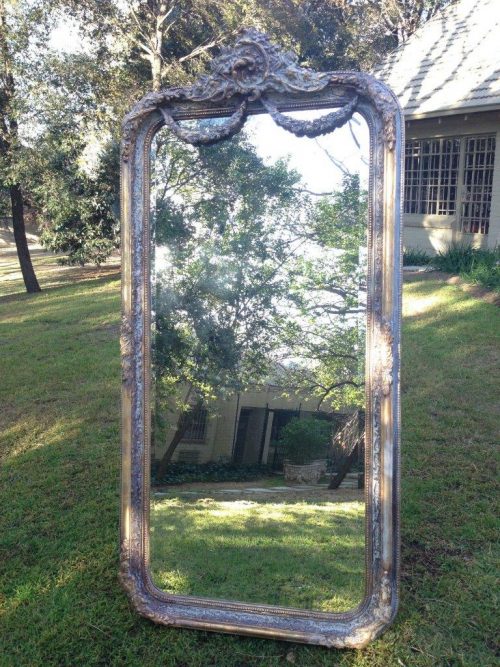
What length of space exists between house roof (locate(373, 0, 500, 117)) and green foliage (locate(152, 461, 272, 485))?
8.92 metres

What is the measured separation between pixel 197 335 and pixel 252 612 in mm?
1193

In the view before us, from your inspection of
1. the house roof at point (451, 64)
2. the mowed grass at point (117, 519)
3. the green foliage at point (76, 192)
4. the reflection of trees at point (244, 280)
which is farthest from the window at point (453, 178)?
the reflection of trees at point (244, 280)

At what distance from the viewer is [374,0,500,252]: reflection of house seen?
35.3ft

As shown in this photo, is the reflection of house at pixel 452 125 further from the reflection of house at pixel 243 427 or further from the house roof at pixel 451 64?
the reflection of house at pixel 243 427

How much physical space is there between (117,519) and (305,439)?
1.63m

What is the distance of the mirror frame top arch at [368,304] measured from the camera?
8.25ft

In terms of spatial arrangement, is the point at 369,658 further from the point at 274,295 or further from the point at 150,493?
the point at 274,295

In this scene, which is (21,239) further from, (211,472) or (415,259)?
(211,472)

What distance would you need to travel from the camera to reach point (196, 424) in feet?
9.63

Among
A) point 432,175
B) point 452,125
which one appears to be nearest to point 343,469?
point 452,125

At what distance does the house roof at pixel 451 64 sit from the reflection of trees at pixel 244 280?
8.51m

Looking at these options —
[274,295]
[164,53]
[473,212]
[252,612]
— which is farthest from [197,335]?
[164,53]

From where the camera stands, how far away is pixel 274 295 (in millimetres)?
2846

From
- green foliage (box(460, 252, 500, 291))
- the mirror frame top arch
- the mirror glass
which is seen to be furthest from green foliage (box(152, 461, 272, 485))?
green foliage (box(460, 252, 500, 291))
